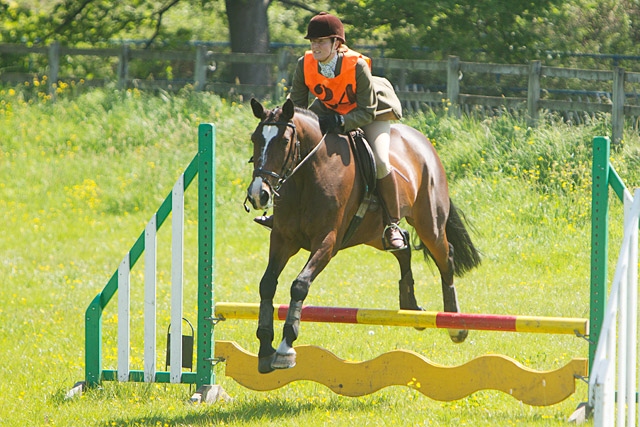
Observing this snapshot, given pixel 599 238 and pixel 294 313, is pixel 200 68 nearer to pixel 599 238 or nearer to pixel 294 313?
pixel 294 313

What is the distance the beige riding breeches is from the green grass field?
5.38ft

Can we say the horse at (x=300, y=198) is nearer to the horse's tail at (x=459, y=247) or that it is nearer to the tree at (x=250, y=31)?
the horse's tail at (x=459, y=247)

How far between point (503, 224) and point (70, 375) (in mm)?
6506

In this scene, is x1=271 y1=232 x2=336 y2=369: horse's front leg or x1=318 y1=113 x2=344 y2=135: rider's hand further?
x1=318 y1=113 x2=344 y2=135: rider's hand

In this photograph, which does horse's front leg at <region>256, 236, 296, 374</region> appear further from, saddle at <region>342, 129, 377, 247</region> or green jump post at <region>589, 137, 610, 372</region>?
green jump post at <region>589, 137, 610, 372</region>

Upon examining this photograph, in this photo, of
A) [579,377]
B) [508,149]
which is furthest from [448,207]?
[508,149]

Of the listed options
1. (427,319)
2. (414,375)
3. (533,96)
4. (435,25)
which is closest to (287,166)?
(427,319)

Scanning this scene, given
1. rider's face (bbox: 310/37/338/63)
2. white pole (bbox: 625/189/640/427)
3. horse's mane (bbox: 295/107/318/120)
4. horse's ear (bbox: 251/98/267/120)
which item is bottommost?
white pole (bbox: 625/189/640/427)

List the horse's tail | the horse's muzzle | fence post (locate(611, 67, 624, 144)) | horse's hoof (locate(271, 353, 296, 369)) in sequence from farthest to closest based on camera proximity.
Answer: fence post (locate(611, 67, 624, 144))
the horse's tail
horse's hoof (locate(271, 353, 296, 369))
the horse's muzzle

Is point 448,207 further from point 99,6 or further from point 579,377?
point 99,6

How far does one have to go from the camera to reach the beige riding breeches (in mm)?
6449

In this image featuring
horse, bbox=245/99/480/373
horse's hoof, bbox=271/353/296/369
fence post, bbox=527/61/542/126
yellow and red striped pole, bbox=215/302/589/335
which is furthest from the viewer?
fence post, bbox=527/61/542/126

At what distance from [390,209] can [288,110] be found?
126 cm

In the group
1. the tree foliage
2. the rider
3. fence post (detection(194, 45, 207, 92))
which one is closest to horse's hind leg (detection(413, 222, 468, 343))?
the rider
